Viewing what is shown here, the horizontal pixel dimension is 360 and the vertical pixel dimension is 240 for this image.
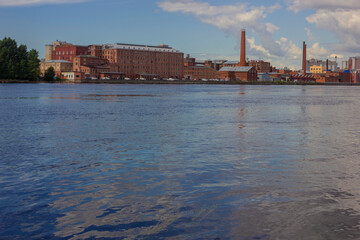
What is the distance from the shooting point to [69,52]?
524 feet

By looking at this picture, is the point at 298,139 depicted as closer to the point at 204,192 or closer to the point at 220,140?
the point at 220,140

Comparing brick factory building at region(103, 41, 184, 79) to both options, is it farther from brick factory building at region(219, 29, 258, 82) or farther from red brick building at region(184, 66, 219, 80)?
brick factory building at region(219, 29, 258, 82)

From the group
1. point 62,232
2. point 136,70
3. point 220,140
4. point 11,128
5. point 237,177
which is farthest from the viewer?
point 136,70

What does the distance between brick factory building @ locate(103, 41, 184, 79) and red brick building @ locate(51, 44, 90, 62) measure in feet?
28.5

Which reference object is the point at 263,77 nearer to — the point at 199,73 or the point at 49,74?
the point at 199,73

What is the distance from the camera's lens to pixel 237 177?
8.69 meters

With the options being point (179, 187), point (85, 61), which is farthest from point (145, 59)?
point (179, 187)

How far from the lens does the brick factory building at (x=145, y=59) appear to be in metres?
154

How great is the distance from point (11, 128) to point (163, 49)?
159 meters

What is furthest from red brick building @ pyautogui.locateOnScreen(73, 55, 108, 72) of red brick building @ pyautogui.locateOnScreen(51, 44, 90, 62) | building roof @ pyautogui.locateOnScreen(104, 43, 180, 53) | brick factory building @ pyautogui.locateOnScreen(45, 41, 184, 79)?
red brick building @ pyautogui.locateOnScreen(51, 44, 90, 62)

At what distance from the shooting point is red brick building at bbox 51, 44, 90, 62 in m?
157

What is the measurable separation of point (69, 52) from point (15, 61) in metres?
54.8

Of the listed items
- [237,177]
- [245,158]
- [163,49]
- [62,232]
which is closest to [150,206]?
[62,232]

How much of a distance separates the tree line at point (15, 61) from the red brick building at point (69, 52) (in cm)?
4615
